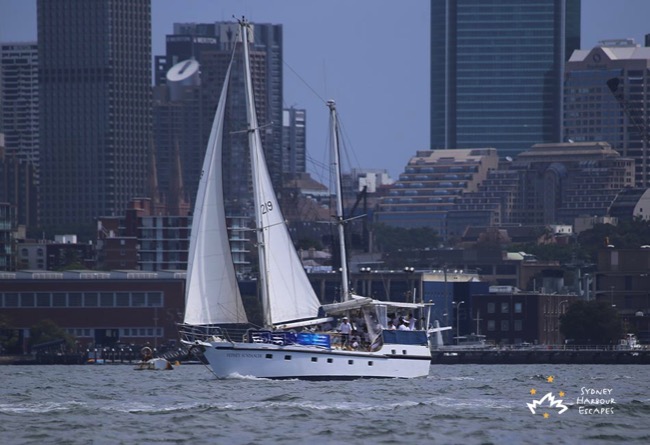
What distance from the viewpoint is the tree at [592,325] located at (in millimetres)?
155750

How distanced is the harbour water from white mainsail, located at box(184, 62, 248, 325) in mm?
2995

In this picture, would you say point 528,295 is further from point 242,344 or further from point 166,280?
point 242,344

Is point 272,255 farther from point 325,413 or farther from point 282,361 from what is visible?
point 325,413

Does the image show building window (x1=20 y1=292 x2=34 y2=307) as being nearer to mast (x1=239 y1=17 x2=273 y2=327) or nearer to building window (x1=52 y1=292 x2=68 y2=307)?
building window (x1=52 y1=292 x2=68 y2=307)

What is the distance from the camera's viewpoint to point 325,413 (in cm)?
6116

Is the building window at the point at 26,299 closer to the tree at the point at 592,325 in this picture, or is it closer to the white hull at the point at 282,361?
the tree at the point at 592,325

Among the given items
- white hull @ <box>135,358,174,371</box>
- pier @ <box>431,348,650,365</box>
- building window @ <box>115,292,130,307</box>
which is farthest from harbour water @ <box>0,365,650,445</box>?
building window @ <box>115,292,130,307</box>

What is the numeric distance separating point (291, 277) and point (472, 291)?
323 feet

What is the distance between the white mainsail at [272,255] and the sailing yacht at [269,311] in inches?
1.5

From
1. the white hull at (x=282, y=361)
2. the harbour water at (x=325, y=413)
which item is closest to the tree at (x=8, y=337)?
the harbour water at (x=325, y=413)

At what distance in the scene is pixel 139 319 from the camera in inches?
6521

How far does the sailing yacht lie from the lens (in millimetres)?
79375

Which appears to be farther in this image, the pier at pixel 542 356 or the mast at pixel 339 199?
the pier at pixel 542 356

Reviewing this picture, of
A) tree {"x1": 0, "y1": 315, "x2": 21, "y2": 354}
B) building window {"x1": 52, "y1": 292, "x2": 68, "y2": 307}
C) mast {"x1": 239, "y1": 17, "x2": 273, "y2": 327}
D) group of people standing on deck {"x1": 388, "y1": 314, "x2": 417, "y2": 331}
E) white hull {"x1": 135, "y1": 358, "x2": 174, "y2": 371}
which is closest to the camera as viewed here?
mast {"x1": 239, "y1": 17, "x2": 273, "y2": 327}
